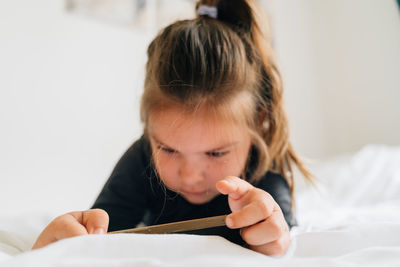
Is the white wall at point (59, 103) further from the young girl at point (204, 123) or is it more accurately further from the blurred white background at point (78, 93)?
the young girl at point (204, 123)

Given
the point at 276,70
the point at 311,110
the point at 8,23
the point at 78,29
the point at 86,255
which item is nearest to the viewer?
the point at 86,255

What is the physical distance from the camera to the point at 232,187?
1.32 feet

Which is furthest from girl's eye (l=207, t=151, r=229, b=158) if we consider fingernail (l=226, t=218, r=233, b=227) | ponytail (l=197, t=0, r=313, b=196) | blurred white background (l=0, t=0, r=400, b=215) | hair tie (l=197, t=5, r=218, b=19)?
blurred white background (l=0, t=0, r=400, b=215)

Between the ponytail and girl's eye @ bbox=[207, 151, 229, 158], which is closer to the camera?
girl's eye @ bbox=[207, 151, 229, 158]

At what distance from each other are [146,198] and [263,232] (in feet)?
1.27

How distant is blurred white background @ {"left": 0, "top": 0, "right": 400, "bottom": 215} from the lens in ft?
3.09

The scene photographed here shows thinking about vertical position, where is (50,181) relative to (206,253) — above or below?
below

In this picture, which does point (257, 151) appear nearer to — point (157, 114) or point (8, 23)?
point (157, 114)

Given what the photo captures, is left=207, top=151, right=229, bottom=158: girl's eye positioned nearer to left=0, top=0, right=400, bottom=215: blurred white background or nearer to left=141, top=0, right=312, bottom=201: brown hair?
left=141, top=0, right=312, bottom=201: brown hair

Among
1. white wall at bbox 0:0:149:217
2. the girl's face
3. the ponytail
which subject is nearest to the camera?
the girl's face

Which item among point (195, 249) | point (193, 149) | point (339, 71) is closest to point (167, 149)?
point (193, 149)

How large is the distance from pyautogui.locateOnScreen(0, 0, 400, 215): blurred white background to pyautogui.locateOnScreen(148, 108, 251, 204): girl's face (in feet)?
1.47

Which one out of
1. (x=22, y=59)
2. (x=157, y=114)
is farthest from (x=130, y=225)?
(x=22, y=59)

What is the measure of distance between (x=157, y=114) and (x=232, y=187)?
0.27m
